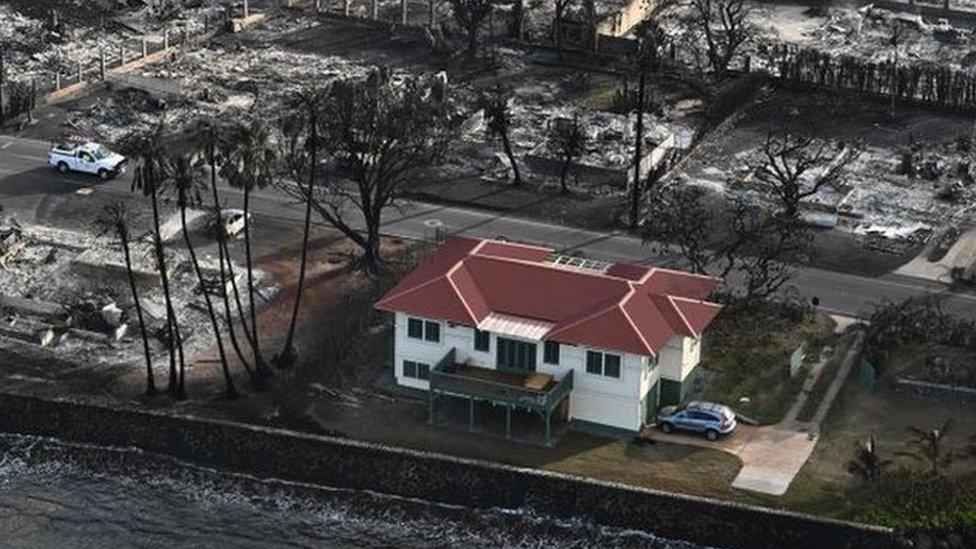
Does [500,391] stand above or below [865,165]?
below

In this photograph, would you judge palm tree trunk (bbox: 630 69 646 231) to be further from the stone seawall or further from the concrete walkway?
the stone seawall

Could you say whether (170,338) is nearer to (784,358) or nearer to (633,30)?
(784,358)

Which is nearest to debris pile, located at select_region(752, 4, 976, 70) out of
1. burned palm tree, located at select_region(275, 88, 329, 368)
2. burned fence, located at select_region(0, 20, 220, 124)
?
burned palm tree, located at select_region(275, 88, 329, 368)

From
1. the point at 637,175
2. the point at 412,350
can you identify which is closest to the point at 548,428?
the point at 412,350

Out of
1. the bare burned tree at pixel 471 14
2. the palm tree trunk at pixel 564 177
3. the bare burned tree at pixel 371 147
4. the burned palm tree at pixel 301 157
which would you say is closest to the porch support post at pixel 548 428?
the burned palm tree at pixel 301 157

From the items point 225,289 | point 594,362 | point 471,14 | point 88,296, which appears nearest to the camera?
point 594,362

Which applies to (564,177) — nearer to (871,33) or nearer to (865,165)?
(865,165)

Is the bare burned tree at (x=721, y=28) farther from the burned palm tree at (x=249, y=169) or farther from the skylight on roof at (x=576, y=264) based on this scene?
the skylight on roof at (x=576, y=264)
